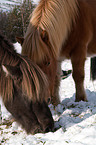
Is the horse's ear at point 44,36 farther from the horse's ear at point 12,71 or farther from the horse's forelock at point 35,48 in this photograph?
the horse's ear at point 12,71

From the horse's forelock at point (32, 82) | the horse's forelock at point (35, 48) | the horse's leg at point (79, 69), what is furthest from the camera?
the horse's leg at point (79, 69)

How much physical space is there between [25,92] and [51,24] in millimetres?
1424

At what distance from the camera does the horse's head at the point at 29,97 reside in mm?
1843

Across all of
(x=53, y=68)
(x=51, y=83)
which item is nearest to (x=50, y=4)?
(x=53, y=68)

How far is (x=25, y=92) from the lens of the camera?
6.12ft

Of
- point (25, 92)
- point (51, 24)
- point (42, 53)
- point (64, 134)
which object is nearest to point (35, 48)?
point (42, 53)

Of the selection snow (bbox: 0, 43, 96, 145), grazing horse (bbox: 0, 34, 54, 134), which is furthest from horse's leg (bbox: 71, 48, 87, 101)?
grazing horse (bbox: 0, 34, 54, 134)

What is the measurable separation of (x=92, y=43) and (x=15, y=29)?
2119 cm

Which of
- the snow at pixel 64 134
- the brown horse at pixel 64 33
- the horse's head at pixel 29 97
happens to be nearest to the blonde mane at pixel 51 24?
the brown horse at pixel 64 33

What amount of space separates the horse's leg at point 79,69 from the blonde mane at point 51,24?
1.39 ft

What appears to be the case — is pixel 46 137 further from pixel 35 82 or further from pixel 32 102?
pixel 35 82

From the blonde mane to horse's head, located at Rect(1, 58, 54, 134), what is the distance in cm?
53

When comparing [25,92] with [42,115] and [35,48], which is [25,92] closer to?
[42,115]

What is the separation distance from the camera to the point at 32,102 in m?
1.91
